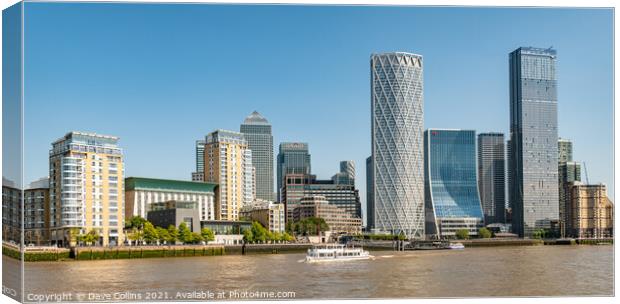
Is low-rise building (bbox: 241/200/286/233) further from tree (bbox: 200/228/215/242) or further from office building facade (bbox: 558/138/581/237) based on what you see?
office building facade (bbox: 558/138/581/237)

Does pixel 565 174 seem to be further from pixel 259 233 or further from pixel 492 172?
pixel 259 233

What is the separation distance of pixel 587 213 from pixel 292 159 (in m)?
40.8

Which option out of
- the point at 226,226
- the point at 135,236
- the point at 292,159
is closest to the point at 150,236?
the point at 135,236

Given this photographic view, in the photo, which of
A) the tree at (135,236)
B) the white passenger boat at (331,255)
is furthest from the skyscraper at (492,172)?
the white passenger boat at (331,255)

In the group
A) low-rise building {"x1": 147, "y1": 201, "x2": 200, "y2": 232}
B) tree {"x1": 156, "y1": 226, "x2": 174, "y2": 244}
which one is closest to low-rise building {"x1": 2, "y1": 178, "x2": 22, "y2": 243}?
tree {"x1": 156, "y1": 226, "x2": 174, "y2": 244}

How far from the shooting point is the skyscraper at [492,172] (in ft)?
277

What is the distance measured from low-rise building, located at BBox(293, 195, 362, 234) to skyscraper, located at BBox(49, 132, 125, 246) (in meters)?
32.5

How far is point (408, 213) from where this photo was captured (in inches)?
2726

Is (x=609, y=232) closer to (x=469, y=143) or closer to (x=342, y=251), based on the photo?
(x=342, y=251)

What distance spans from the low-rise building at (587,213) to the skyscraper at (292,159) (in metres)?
30.2

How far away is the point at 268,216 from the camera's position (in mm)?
51875

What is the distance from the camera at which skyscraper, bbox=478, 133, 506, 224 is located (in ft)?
277

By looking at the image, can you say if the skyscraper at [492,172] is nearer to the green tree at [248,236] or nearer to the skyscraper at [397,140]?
the skyscraper at [397,140]

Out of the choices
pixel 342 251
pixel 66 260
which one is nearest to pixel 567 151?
pixel 342 251
